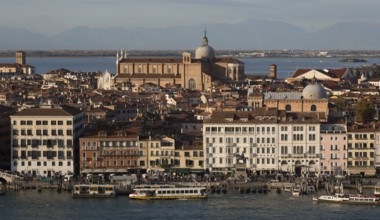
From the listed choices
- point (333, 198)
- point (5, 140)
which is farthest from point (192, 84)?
point (333, 198)

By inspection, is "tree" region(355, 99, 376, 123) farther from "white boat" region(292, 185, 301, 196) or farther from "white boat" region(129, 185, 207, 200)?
"white boat" region(129, 185, 207, 200)

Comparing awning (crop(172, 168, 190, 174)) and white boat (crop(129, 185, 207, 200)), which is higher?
awning (crop(172, 168, 190, 174))

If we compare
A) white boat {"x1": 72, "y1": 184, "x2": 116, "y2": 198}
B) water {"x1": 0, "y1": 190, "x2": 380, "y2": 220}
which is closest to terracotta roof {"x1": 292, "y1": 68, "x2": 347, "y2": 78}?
water {"x1": 0, "y1": 190, "x2": 380, "y2": 220}

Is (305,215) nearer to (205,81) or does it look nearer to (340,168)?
(340,168)

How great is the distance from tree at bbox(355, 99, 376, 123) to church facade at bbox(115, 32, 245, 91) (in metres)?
24.5

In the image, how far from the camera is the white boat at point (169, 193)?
3139cm

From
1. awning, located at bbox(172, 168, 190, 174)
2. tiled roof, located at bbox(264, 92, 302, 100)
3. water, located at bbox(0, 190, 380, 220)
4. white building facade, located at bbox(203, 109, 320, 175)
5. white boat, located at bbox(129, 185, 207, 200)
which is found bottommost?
water, located at bbox(0, 190, 380, 220)

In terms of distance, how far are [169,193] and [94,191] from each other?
81.9 inches

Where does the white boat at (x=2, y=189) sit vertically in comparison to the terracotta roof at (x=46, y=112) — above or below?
below

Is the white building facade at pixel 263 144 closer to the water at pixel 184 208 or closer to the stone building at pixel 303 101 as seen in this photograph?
the water at pixel 184 208

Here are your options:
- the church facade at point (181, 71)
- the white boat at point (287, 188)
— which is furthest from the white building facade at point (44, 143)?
the church facade at point (181, 71)

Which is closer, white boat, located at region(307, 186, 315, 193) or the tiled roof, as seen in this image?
white boat, located at region(307, 186, 315, 193)

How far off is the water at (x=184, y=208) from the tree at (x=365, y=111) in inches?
477

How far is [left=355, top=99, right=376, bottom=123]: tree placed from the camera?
43369mm
